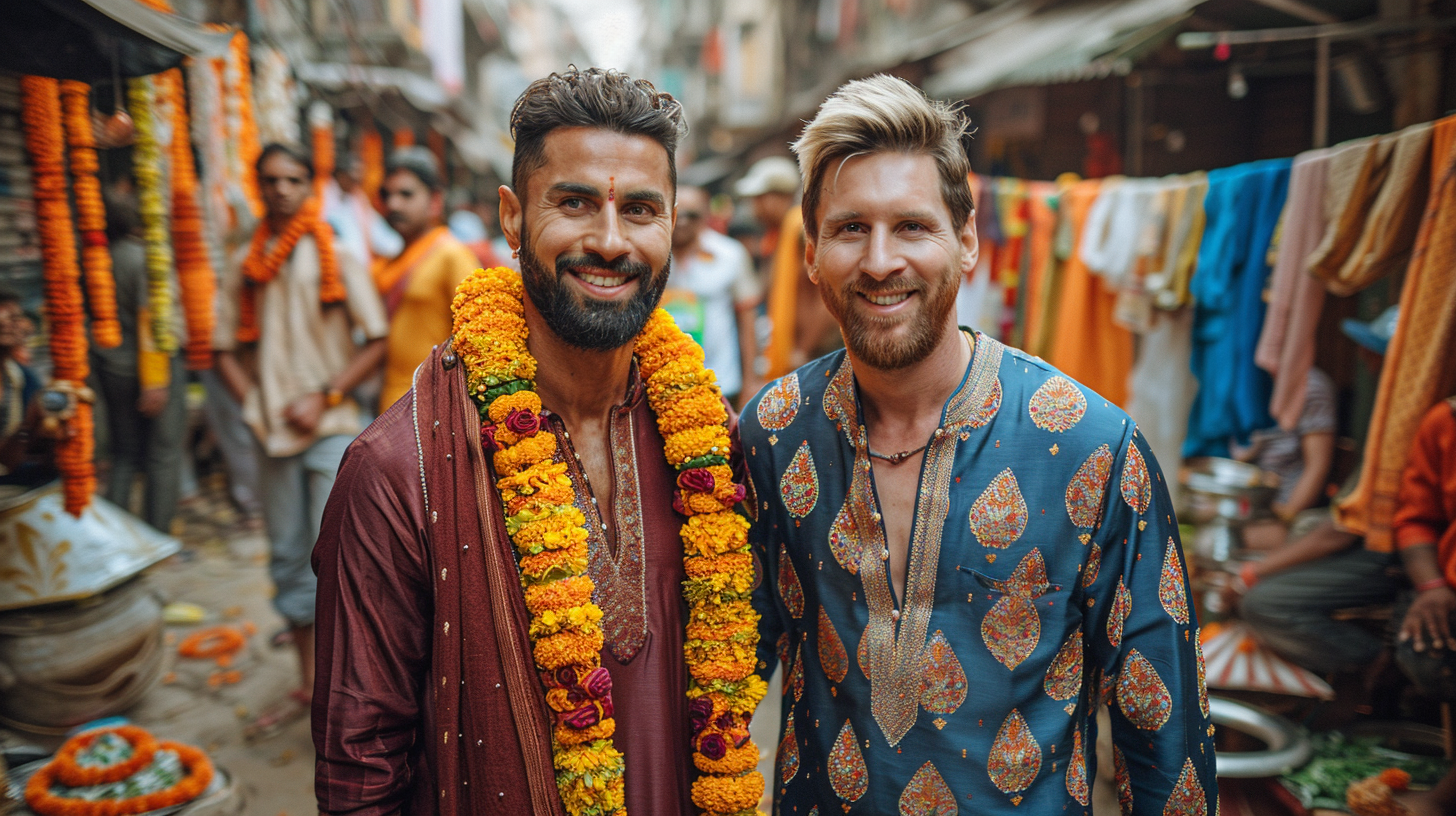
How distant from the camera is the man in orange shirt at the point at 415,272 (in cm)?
432

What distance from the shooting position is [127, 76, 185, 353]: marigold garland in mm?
3924

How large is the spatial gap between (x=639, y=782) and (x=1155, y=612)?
1.14 m

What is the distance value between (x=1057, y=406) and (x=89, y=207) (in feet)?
12.2

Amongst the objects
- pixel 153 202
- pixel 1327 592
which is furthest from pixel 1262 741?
pixel 153 202

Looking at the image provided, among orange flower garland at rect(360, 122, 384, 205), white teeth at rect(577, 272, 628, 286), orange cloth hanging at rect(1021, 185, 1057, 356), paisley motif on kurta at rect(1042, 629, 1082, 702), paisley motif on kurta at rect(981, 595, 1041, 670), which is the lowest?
paisley motif on kurta at rect(1042, 629, 1082, 702)

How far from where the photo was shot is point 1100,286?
5.20m

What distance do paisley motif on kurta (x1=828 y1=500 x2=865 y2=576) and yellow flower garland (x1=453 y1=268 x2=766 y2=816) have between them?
24 cm

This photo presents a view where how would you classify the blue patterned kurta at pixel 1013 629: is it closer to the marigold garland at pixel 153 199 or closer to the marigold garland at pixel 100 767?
the marigold garland at pixel 100 767

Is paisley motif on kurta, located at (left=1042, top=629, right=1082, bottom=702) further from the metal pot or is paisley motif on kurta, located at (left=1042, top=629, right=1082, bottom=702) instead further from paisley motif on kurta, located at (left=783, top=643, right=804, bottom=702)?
the metal pot

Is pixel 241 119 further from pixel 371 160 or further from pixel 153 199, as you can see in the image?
pixel 371 160

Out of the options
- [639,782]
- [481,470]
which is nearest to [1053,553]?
[639,782]

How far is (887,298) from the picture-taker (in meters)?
1.94

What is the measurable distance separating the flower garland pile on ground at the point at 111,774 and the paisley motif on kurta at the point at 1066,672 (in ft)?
9.80

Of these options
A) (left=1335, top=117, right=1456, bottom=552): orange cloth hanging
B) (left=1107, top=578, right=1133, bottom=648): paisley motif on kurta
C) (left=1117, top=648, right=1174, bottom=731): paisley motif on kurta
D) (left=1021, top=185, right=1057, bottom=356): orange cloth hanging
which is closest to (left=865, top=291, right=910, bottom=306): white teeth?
(left=1107, top=578, right=1133, bottom=648): paisley motif on kurta
